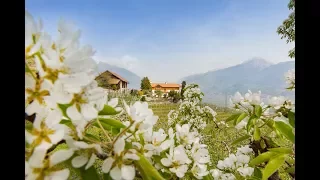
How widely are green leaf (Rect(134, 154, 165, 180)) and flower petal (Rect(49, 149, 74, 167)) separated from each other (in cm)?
10

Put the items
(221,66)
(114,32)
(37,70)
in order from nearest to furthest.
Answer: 1. (37,70)
2. (114,32)
3. (221,66)

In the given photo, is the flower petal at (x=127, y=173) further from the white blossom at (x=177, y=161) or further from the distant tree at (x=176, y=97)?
the distant tree at (x=176, y=97)

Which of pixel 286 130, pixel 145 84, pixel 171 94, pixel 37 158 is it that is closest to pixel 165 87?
pixel 145 84

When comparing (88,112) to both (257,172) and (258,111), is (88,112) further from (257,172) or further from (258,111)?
(257,172)

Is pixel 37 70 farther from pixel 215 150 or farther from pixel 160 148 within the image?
pixel 215 150

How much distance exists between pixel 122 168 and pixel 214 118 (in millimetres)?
1252

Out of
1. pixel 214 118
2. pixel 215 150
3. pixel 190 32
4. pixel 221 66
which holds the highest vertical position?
pixel 190 32

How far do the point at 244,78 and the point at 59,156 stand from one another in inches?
39.7

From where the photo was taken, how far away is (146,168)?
0.48 meters

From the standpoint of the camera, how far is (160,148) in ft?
1.81

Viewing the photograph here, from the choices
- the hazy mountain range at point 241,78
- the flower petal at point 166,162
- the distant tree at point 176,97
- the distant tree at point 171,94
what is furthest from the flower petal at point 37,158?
the distant tree at point 176,97

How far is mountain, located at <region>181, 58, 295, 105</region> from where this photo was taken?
47.6 inches

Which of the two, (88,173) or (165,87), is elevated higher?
(165,87)
